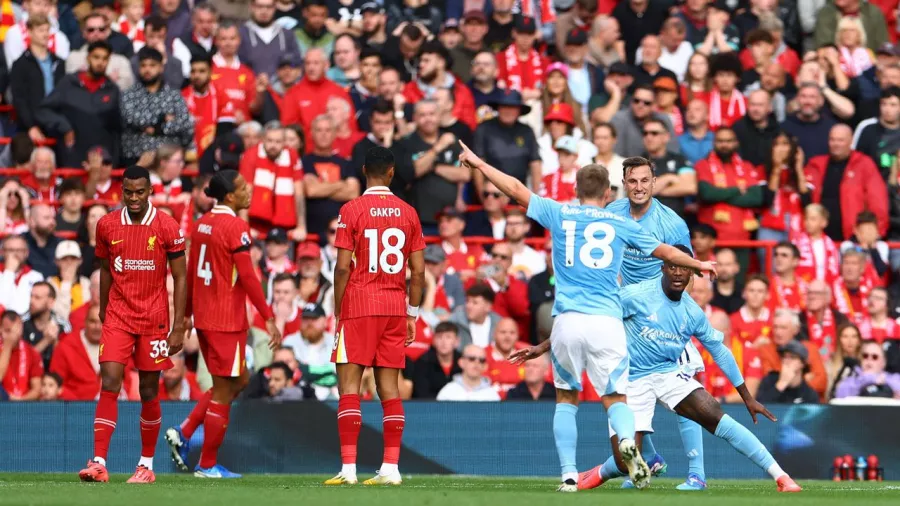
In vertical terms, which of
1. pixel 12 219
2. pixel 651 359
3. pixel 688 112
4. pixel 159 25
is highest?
pixel 159 25

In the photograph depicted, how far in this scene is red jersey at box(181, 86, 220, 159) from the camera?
19.2m

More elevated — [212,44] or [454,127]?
[212,44]

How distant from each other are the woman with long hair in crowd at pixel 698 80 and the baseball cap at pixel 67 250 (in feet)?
24.7

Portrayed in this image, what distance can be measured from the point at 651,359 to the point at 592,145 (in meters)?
7.09

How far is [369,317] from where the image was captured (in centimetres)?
1185

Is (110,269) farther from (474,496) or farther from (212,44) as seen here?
(212,44)

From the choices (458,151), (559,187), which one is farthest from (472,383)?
(458,151)

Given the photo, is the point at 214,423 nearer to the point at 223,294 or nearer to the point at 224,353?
the point at 224,353

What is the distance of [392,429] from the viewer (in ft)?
38.8

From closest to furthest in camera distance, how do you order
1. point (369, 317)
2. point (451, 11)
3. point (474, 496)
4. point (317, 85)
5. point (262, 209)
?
1. point (474, 496)
2. point (369, 317)
3. point (262, 209)
4. point (317, 85)
5. point (451, 11)

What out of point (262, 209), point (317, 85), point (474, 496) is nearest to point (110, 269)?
point (474, 496)

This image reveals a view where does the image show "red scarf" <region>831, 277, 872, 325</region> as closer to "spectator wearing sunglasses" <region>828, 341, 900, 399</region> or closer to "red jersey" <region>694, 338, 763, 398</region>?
"spectator wearing sunglasses" <region>828, 341, 900, 399</region>

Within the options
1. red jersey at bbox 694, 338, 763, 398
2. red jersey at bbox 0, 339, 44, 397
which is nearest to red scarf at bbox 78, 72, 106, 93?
red jersey at bbox 0, 339, 44, 397

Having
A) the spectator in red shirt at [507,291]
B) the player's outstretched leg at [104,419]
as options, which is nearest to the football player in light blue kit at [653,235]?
the player's outstretched leg at [104,419]
